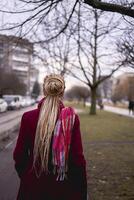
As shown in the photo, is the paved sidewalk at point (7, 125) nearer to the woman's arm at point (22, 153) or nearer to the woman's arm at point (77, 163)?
the woman's arm at point (22, 153)

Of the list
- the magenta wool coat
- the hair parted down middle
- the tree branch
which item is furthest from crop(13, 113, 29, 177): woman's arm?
the tree branch

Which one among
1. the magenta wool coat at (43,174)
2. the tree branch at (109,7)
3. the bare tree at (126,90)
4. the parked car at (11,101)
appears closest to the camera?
the magenta wool coat at (43,174)

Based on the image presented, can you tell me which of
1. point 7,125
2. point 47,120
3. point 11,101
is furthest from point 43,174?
point 11,101

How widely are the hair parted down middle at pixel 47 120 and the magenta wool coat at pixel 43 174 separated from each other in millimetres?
61

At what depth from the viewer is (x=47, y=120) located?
3812mm

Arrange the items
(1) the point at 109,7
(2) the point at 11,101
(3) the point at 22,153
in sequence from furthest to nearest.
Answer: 1. (2) the point at 11,101
2. (1) the point at 109,7
3. (3) the point at 22,153

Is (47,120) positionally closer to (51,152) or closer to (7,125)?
(51,152)

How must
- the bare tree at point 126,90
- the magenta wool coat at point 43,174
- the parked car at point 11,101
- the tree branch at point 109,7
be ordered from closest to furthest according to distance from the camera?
the magenta wool coat at point 43,174
the tree branch at point 109,7
the parked car at point 11,101
the bare tree at point 126,90

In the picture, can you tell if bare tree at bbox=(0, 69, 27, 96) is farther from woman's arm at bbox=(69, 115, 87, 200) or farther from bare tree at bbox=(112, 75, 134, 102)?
woman's arm at bbox=(69, 115, 87, 200)

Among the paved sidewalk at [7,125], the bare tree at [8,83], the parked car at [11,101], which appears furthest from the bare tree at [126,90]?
the paved sidewalk at [7,125]

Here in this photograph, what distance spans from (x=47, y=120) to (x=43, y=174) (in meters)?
0.49

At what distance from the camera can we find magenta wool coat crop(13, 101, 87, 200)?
375 centimetres

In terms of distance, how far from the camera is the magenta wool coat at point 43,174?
375 cm

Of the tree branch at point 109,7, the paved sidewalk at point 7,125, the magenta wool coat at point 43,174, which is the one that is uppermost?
the tree branch at point 109,7
